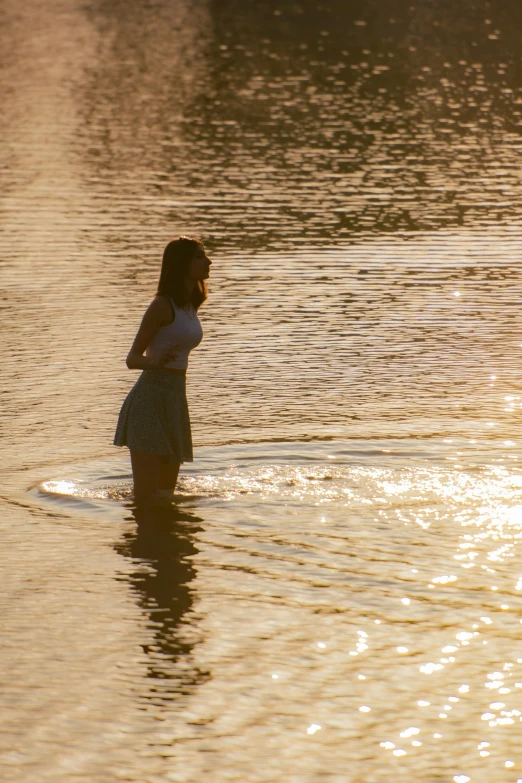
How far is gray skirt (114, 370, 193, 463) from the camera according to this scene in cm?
797

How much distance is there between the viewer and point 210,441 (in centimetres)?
920

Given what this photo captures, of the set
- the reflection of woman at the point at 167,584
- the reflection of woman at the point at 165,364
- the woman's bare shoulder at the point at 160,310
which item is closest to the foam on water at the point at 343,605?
the reflection of woman at the point at 167,584

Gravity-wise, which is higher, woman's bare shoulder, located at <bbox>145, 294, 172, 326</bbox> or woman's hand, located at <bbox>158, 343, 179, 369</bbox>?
woman's bare shoulder, located at <bbox>145, 294, 172, 326</bbox>

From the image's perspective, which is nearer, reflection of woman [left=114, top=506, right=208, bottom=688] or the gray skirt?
reflection of woman [left=114, top=506, right=208, bottom=688]

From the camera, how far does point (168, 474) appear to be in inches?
324

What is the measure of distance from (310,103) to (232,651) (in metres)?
24.1

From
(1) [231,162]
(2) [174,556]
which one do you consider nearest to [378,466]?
(2) [174,556]

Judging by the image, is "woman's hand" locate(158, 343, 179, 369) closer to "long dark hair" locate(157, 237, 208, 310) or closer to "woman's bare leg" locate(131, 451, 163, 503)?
"long dark hair" locate(157, 237, 208, 310)

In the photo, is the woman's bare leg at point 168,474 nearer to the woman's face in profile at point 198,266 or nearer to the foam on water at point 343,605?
the foam on water at point 343,605

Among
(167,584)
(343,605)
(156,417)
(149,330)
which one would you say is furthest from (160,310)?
(343,605)

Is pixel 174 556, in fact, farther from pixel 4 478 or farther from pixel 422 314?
pixel 422 314

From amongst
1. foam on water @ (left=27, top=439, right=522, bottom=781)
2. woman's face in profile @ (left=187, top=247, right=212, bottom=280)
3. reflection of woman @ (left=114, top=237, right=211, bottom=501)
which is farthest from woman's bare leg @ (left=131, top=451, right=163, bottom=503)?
woman's face in profile @ (left=187, top=247, right=212, bottom=280)

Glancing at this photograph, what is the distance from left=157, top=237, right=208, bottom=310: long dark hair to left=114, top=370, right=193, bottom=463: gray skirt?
1.46 ft

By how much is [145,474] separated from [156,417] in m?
0.36
